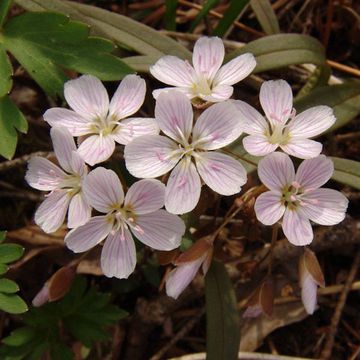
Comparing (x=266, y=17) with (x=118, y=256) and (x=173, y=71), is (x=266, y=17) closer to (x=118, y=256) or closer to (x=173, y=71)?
(x=173, y=71)

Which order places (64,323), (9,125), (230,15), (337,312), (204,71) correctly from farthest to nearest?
(230,15)
(337,312)
(64,323)
(9,125)
(204,71)

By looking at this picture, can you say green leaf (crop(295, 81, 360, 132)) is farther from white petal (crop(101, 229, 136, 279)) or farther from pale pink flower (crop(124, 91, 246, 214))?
white petal (crop(101, 229, 136, 279))

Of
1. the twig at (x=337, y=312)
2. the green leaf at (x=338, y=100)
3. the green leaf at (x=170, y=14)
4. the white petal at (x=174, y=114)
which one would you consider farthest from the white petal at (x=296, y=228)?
the green leaf at (x=170, y=14)

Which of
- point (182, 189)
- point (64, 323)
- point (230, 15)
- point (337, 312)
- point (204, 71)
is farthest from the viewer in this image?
point (230, 15)

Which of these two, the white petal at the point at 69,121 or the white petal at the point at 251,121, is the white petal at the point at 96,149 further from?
the white petal at the point at 251,121

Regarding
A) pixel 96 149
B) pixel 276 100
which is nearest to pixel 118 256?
pixel 96 149

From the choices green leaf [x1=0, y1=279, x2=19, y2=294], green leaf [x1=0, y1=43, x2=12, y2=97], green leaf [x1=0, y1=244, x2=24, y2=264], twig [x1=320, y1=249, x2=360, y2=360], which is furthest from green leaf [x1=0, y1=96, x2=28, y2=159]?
twig [x1=320, y1=249, x2=360, y2=360]

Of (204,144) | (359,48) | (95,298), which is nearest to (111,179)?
(204,144)
